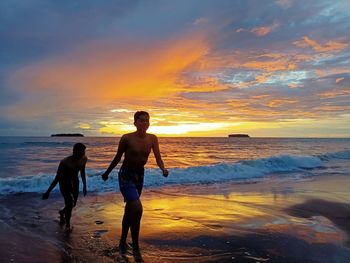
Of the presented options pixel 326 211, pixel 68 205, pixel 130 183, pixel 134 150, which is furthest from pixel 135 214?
pixel 326 211

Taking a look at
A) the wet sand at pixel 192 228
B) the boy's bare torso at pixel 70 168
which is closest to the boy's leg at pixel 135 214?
the wet sand at pixel 192 228

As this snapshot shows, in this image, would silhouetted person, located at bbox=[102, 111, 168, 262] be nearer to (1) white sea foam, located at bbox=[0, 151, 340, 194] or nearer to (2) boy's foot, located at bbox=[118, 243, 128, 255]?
(2) boy's foot, located at bbox=[118, 243, 128, 255]

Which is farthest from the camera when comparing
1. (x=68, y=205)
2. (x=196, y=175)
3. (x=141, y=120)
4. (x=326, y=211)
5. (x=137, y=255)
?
(x=196, y=175)

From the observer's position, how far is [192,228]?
6.79 m

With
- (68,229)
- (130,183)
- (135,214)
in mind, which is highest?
(130,183)

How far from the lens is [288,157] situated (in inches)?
985

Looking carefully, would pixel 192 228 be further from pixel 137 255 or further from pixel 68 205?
pixel 68 205

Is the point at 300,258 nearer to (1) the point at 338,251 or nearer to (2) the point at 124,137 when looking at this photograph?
(1) the point at 338,251

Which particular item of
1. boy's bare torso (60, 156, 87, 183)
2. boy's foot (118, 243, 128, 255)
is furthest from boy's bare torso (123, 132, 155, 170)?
boy's bare torso (60, 156, 87, 183)

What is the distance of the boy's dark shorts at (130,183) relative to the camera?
513 centimetres

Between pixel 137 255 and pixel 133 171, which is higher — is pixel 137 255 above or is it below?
below

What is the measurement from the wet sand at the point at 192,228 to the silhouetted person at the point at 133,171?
16.3 inches

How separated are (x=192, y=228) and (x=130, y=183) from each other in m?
2.11

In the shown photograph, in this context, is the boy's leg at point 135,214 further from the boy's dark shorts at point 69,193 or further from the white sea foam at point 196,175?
the white sea foam at point 196,175
